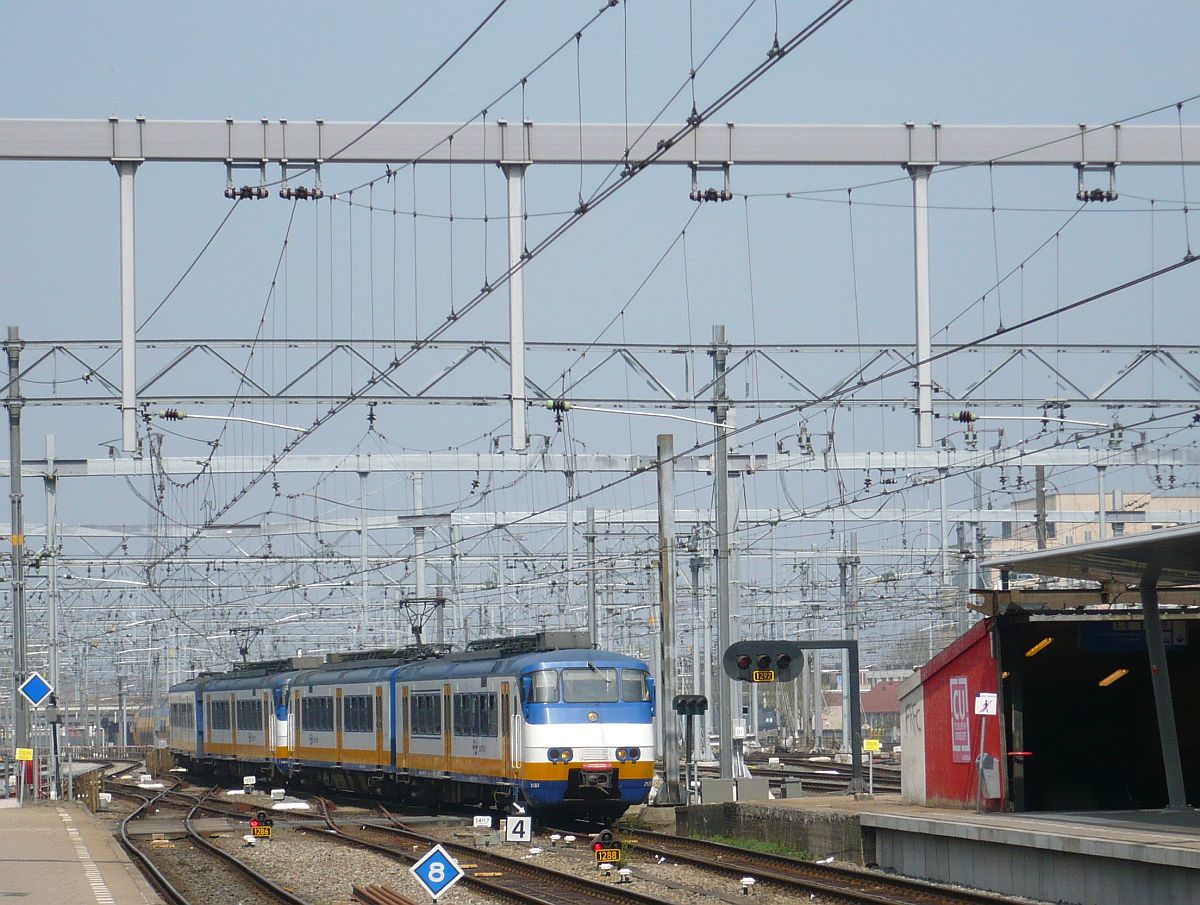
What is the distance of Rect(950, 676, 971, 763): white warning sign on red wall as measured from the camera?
1816 cm

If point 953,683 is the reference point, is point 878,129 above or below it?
above

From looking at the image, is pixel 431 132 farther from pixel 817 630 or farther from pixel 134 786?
pixel 817 630

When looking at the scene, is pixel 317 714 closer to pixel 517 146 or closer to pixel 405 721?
pixel 405 721

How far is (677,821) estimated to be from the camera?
79.8 feet

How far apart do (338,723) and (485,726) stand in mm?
9360

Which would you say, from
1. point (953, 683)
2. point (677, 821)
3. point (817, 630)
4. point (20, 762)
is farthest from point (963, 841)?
point (817, 630)

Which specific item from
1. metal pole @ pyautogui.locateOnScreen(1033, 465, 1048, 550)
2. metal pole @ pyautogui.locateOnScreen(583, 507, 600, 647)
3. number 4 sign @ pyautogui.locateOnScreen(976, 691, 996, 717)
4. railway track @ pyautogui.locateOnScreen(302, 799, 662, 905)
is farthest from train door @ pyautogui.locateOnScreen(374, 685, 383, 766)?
number 4 sign @ pyautogui.locateOnScreen(976, 691, 996, 717)

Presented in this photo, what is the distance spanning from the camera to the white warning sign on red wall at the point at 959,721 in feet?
59.6

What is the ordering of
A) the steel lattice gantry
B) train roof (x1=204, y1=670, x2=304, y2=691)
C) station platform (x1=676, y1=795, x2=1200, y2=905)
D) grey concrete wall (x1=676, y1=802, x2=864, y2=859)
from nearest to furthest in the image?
station platform (x1=676, y1=795, x2=1200, y2=905), the steel lattice gantry, grey concrete wall (x1=676, y1=802, x2=864, y2=859), train roof (x1=204, y1=670, x2=304, y2=691)

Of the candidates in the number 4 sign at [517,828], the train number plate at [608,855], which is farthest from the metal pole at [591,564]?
the train number plate at [608,855]

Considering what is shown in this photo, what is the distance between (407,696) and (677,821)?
7321mm

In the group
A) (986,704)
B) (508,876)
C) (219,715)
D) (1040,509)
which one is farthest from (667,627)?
(219,715)

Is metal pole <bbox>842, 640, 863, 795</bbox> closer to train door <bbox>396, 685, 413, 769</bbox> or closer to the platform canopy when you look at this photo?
the platform canopy

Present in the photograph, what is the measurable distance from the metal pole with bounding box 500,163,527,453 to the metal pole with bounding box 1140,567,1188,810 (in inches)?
253
